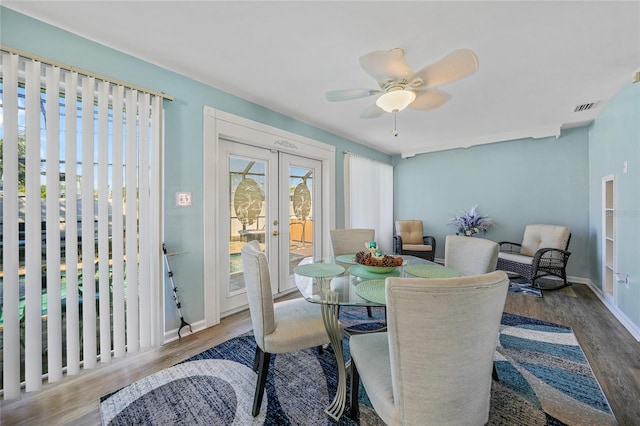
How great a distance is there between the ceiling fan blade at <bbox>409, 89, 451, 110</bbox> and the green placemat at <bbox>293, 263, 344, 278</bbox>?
5.12 ft

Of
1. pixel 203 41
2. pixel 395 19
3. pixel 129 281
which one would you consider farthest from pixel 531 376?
pixel 203 41

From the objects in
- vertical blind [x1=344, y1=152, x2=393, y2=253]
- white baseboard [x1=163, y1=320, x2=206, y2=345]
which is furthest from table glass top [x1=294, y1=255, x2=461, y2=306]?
vertical blind [x1=344, y1=152, x2=393, y2=253]

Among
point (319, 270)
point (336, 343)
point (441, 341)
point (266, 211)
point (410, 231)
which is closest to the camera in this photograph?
point (441, 341)

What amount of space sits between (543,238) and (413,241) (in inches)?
76.1

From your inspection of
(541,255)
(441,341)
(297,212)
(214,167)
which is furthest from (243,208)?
(541,255)

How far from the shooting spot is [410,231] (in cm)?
502

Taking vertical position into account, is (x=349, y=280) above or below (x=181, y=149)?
below

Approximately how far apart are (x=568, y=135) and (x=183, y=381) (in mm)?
5782

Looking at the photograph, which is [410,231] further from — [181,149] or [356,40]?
[181,149]

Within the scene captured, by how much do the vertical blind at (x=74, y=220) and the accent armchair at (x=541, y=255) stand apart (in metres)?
4.50

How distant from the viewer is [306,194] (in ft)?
12.4

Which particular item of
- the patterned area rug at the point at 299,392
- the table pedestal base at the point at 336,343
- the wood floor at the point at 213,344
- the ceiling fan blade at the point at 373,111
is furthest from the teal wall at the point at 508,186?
the table pedestal base at the point at 336,343

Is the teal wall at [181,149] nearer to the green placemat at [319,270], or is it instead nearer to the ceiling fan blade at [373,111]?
the green placemat at [319,270]

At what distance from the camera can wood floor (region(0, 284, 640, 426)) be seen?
1476 mm
